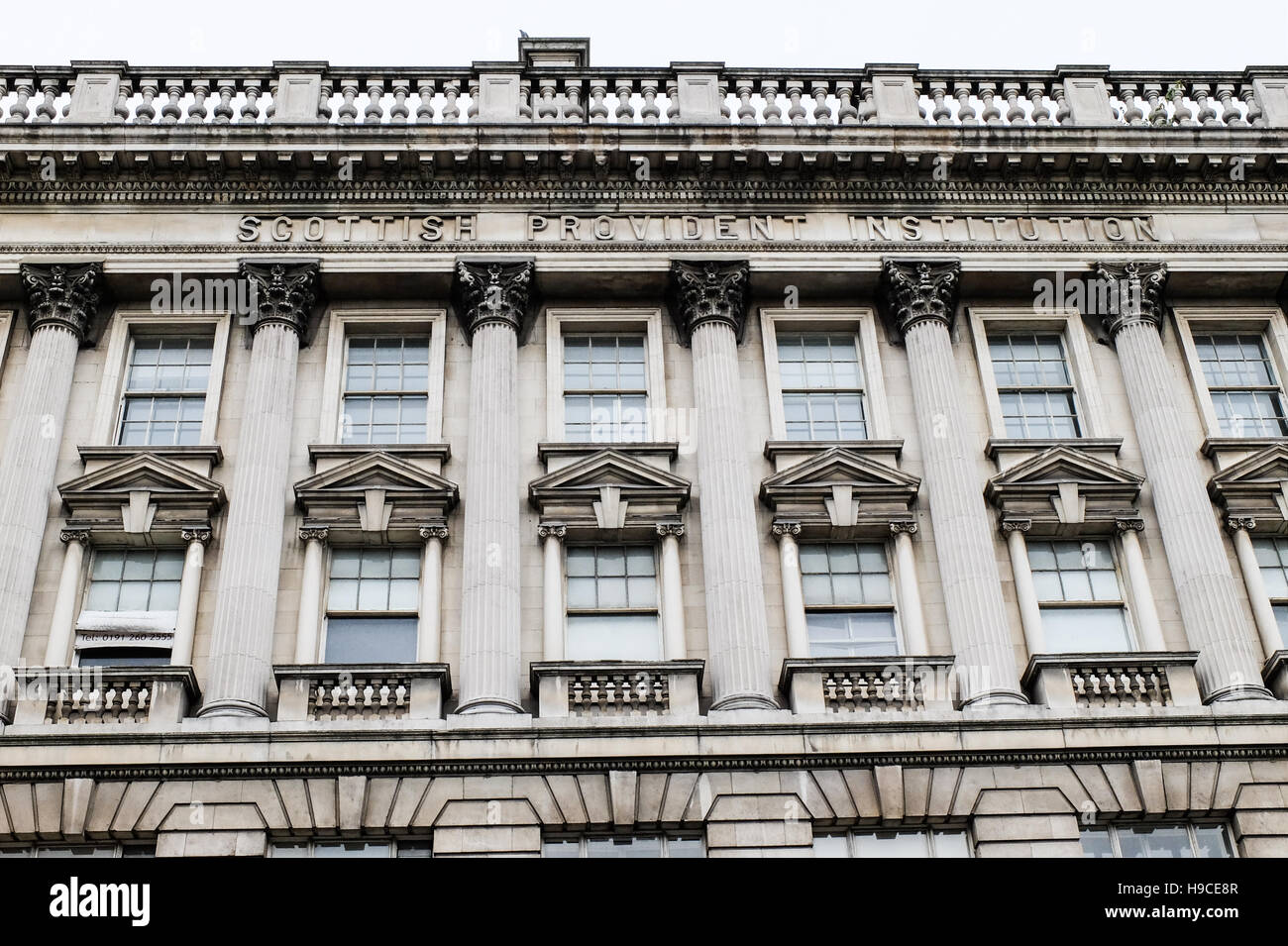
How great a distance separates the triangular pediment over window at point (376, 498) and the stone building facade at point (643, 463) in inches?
2.2

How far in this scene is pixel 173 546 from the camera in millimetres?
22328

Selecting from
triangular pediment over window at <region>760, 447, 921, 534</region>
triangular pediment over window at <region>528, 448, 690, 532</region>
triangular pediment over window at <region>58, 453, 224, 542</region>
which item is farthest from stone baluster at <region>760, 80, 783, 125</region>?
triangular pediment over window at <region>58, 453, 224, 542</region>

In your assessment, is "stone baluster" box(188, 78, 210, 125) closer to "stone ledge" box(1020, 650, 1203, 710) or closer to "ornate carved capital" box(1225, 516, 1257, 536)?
"stone ledge" box(1020, 650, 1203, 710)

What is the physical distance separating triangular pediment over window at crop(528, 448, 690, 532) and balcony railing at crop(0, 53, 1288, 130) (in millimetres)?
6365

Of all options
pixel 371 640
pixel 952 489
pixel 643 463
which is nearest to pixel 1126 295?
pixel 952 489

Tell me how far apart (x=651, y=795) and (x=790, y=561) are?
448 cm

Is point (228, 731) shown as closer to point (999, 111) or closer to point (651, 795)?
point (651, 795)

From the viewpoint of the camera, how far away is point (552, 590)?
21812 mm

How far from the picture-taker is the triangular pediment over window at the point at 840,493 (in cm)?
2261

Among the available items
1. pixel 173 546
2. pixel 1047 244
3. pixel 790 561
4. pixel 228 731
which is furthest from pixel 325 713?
pixel 1047 244

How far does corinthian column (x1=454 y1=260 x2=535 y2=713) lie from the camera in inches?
810

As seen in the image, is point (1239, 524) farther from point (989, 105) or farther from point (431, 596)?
point (431, 596)

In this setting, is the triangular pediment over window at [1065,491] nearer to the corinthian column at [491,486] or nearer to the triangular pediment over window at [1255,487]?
the triangular pediment over window at [1255,487]
